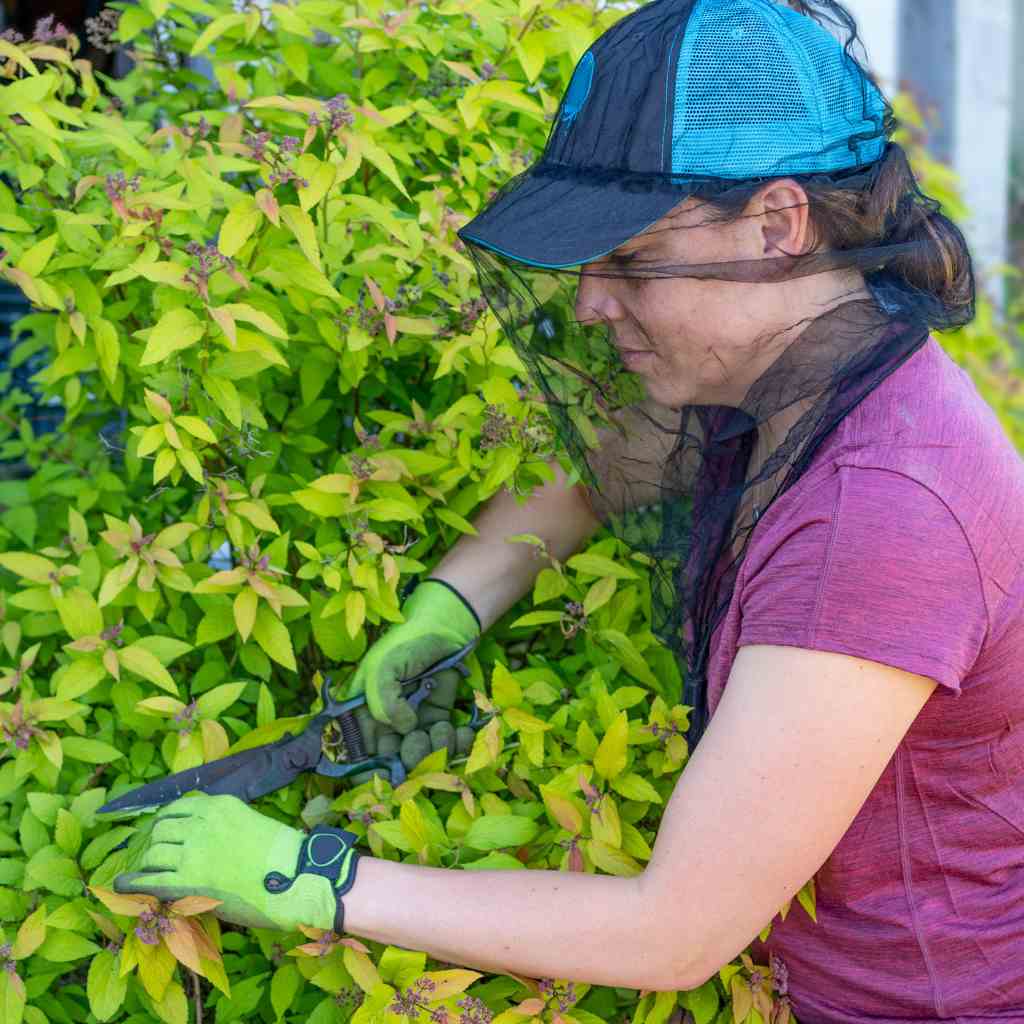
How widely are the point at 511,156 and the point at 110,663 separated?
3.43 ft

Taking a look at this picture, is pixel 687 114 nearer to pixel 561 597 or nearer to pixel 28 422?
pixel 561 597

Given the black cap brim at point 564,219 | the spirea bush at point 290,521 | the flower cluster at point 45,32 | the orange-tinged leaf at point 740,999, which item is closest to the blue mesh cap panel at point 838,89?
the black cap brim at point 564,219

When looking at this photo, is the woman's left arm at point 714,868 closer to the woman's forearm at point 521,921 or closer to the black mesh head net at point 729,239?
the woman's forearm at point 521,921

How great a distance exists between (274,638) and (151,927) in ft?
1.45

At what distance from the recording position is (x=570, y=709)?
182cm

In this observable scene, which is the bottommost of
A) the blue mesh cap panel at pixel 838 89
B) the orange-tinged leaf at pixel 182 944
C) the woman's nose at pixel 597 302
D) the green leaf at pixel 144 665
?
the orange-tinged leaf at pixel 182 944

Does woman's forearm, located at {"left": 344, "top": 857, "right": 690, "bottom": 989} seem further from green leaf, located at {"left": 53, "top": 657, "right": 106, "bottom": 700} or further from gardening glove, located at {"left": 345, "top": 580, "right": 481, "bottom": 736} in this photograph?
green leaf, located at {"left": 53, "top": 657, "right": 106, "bottom": 700}

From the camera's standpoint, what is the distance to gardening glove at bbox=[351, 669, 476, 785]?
1885 mm

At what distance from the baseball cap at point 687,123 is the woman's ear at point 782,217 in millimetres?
21

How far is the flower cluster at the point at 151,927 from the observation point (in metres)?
1.52

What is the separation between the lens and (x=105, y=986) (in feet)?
5.22

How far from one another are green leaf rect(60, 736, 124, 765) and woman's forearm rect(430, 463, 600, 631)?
0.58 meters

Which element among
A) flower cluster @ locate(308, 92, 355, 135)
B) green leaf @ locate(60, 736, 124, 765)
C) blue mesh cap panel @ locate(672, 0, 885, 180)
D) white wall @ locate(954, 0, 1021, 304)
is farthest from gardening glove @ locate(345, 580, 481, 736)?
white wall @ locate(954, 0, 1021, 304)

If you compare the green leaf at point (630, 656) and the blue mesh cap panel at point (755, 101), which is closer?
the blue mesh cap panel at point (755, 101)
